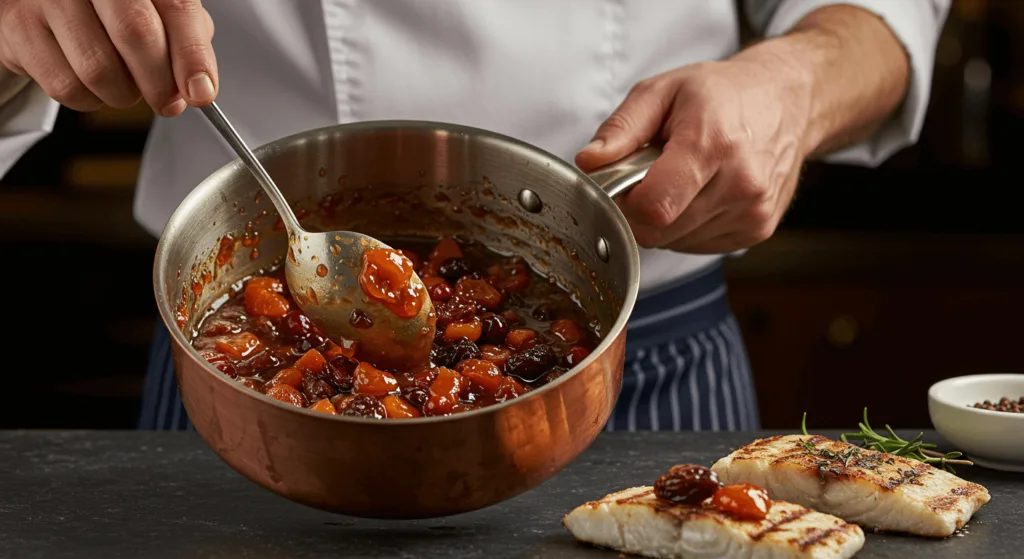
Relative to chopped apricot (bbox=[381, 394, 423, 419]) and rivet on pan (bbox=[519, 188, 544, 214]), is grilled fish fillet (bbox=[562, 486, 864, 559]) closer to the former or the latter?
chopped apricot (bbox=[381, 394, 423, 419])

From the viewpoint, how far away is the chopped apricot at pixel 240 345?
5.66 ft

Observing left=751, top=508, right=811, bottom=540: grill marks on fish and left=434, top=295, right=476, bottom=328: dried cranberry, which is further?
left=434, top=295, right=476, bottom=328: dried cranberry

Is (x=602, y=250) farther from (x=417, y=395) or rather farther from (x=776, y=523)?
(x=776, y=523)

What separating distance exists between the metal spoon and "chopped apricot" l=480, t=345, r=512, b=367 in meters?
0.08

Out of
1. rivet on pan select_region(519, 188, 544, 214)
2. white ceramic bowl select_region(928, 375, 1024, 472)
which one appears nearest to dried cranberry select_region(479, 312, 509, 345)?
rivet on pan select_region(519, 188, 544, 214)

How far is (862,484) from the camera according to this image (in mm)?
1675

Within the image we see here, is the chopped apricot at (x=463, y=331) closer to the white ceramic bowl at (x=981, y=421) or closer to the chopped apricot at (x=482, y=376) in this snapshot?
the chopped apricot at (x=482, y=376)

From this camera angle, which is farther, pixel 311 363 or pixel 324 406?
pixel 311 363

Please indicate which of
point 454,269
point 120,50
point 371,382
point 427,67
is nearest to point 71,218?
point 427,67

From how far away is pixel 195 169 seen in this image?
2391 mm

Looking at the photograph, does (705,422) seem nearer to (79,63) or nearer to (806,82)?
(806,82)

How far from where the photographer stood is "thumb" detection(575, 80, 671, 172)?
6.08 feet

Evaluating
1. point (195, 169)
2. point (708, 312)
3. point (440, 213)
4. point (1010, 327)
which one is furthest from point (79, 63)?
point (1010, 327)

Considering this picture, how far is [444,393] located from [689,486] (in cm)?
36
